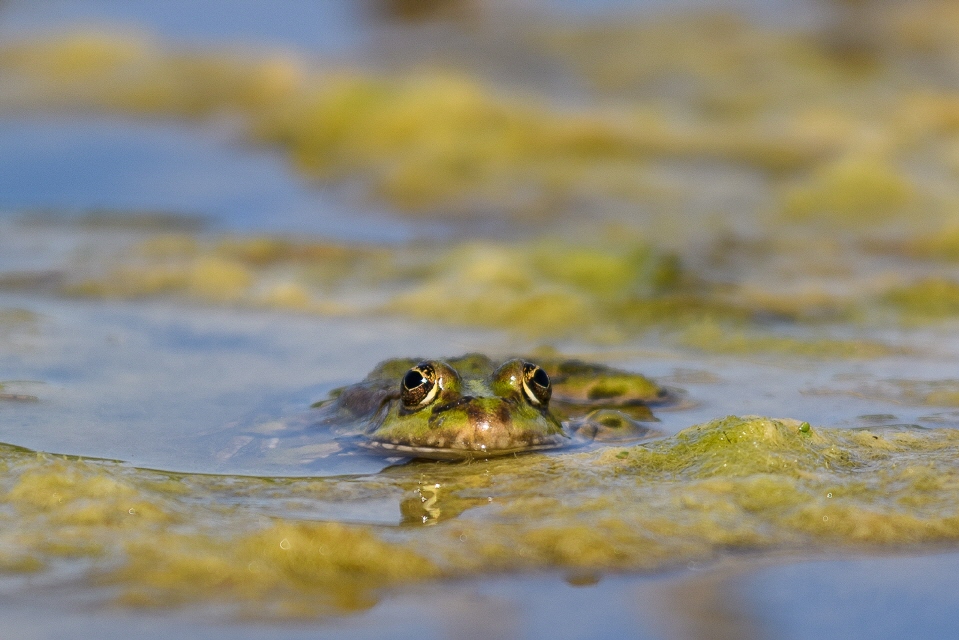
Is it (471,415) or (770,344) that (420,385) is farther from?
(770,344)

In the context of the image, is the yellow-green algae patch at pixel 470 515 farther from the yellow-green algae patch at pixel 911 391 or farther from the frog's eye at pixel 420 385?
the yellow-green algae patch at pixel 911 391

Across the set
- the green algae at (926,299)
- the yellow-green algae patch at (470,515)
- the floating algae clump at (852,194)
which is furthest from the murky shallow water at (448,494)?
the floating algae clump at (852,194)

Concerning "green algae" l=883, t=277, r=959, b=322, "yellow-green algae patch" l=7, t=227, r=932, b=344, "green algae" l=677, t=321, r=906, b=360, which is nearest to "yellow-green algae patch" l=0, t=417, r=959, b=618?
"green algae" l=677, t=321, r=906, b=360

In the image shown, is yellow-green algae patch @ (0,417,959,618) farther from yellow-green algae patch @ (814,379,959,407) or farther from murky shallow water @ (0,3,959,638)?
yellow-green algae patch @ (814,379,959,407)

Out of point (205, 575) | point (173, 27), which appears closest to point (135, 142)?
point (173, 27)

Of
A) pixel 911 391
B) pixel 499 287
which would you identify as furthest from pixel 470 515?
pixel 499 287

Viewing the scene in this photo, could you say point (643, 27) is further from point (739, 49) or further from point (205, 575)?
point (205, 575)
